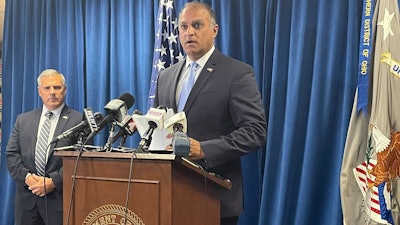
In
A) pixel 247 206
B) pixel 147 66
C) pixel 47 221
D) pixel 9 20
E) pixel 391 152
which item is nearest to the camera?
pixel 391 152

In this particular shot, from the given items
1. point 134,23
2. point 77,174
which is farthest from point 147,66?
point 77,174

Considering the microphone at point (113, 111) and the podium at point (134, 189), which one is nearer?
the podium at point (134, 189)

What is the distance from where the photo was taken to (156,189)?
1654mm

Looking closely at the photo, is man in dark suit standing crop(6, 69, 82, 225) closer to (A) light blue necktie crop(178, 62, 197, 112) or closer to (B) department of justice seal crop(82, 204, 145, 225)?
(A) light blue necktie crop(178, 62, 197, 112)

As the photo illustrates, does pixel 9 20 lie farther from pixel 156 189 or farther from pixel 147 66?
pixel 156 189

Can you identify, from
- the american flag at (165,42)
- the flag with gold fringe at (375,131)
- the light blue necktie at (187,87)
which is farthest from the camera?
the american flag at (165,42)

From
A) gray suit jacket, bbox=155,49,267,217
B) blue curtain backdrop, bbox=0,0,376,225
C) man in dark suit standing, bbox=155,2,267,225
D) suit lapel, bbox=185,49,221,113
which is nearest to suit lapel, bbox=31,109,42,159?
blue curtain backdrop, bbox=0,0,376,225

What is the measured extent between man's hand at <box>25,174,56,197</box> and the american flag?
0.85 m

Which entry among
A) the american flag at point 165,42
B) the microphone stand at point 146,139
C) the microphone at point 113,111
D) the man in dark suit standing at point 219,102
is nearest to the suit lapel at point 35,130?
the american flag at point 165,42

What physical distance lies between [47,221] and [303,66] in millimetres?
1889

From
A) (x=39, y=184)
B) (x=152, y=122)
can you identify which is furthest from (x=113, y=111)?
(x=39, y=184)

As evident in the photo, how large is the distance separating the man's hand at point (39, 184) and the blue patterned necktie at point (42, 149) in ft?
0.21

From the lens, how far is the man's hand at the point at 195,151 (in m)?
1.74

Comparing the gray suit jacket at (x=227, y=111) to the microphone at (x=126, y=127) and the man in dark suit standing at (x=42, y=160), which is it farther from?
the man in dark suit standing at (x=42, y=160)
